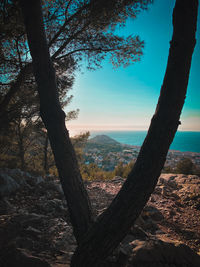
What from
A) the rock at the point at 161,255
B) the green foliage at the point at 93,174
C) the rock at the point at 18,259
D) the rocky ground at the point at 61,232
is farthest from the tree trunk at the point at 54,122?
the green foliage at the point at 93,174

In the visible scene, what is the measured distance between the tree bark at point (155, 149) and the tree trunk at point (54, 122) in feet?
1.02

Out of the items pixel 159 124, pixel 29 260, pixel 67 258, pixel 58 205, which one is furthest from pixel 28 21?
pixel 58 205

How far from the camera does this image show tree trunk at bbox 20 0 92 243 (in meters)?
1.77

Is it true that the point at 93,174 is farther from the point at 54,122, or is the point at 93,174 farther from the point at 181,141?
the point at 181,141

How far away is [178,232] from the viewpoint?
336 cm

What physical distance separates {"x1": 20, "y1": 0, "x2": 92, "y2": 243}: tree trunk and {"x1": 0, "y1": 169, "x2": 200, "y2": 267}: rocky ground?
0.67m

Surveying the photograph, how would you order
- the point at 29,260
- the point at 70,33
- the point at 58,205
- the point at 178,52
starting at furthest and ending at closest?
the point at 70,33, the point at 58,205, the point at 29,260, the point at 178,52

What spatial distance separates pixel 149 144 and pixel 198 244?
10.3 feet

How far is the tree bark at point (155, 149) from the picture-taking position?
1.32 metres

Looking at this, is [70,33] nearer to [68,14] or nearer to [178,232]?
[68,14]

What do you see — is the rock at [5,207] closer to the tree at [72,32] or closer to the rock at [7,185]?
the rock at [7,185]

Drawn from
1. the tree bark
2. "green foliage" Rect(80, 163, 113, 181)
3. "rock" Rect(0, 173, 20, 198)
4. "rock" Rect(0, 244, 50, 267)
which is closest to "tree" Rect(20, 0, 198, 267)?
the tree bark

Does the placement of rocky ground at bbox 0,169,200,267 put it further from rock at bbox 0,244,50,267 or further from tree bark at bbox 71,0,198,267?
tree bark at bbox 71,0,198,267

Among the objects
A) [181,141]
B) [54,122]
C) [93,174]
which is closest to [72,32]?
[54,122]
